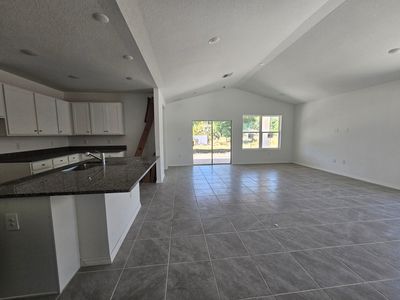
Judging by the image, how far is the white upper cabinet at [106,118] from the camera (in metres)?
4.72

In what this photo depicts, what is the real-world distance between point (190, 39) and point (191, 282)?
9.51 feet

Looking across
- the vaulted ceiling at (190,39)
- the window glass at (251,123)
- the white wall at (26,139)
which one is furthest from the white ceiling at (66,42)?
the window glass at (251,123)

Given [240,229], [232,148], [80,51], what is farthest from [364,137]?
[80,51]

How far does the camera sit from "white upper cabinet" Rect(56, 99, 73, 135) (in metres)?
4.18

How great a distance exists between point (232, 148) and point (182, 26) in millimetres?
5595

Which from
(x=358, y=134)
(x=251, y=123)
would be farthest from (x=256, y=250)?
(x=251, y=123)

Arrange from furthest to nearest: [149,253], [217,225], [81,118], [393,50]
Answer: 1. [81,118]
2. [393,50]
3. [217,225]
4. [149,253]

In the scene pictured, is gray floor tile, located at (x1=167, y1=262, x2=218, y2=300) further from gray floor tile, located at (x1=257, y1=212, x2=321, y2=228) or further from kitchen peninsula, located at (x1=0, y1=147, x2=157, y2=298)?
Result: gray floor tile, located at (x1=257, y1=212, x2=321, y2=228)

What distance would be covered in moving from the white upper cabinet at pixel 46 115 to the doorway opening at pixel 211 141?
433cm

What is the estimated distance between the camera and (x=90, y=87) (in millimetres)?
4434

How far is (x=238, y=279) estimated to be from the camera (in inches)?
62.1

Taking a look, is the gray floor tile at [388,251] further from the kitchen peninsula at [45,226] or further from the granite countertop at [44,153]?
the granite countertop at [44,153]

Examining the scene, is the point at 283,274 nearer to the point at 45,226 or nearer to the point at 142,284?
the point at 142,284

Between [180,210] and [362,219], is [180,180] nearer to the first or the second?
[180,210]
